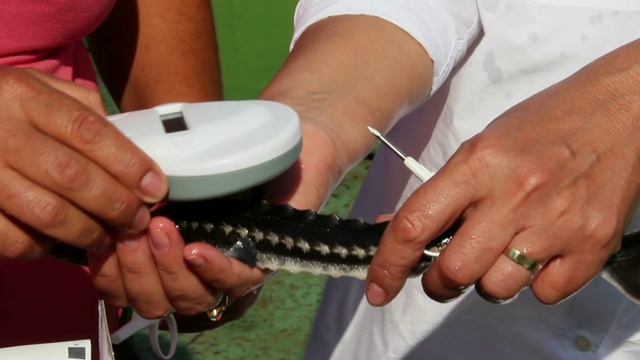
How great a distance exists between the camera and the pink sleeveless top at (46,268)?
1.32m

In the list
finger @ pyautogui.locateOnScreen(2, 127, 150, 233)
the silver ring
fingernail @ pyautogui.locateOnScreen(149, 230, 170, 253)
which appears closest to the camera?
finger @ pyautogui.locateOnScreen(2, 127, 150, 233)

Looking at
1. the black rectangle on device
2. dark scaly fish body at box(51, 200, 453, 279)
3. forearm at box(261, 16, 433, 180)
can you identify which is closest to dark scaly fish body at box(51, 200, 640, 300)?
dark scaly fish body at box(51, 200, 453, 279)

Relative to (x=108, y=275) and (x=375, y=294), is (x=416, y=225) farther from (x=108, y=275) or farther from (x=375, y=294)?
(x=108, y=275)

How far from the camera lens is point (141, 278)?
46.3 inches

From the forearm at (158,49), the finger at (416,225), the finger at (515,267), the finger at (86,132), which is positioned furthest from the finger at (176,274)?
the forearm at (158,49)

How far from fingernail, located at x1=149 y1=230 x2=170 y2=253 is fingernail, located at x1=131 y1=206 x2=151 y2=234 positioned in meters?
0.01

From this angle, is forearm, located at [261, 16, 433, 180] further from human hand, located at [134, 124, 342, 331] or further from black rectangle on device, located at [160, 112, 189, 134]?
black rectangle on device, located at [160, 112, 189, 134]

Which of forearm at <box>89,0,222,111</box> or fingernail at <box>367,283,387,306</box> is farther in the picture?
forearm at <box>89,0,222,111</box>

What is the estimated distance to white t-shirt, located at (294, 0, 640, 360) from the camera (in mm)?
1363

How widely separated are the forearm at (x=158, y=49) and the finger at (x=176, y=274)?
1.51 feet

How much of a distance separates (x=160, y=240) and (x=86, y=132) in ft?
0.55

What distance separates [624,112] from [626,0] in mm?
301

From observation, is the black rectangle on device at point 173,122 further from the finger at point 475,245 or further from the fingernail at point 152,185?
the finger at point 475,245

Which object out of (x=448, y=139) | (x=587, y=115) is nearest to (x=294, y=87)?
(x=448, y=139)
